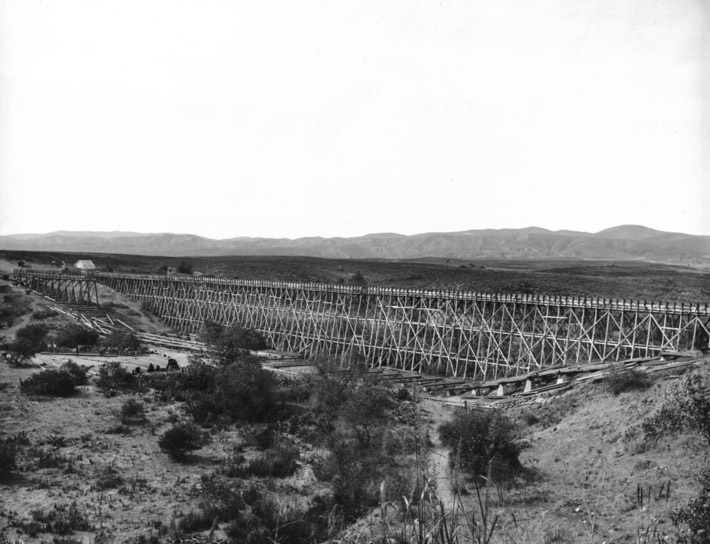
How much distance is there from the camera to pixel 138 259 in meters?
93.6

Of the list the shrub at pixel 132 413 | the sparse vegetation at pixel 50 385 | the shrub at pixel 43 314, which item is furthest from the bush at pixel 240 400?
the shrub at pixel 43 314

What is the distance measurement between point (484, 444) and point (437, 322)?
67.0 ft

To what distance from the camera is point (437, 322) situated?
34.8 meters

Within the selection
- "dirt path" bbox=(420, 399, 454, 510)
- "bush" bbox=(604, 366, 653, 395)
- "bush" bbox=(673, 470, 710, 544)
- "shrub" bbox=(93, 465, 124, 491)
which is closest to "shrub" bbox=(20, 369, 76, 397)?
"shrub" bbox=(93, 465, 124, 491)

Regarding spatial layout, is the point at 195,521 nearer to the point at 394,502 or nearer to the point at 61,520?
the point at 61,520

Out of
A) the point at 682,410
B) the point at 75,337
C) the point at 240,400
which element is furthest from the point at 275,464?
the point at 75,337

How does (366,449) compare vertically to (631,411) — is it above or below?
below

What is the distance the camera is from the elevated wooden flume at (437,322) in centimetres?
2508

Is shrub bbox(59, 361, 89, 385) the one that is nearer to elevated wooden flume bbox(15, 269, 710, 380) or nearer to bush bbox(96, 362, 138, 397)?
bush bbox(96, 362, 138, 397)

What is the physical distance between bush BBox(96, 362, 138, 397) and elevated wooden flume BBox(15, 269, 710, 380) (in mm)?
12917

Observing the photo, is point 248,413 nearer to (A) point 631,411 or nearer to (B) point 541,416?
(B) point 541,416

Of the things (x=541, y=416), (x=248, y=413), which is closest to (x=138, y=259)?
(x=248, y=413)

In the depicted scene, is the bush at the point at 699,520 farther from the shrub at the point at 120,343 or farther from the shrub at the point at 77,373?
the shrub at the point at 120,343

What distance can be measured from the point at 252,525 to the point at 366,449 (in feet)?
17.0
